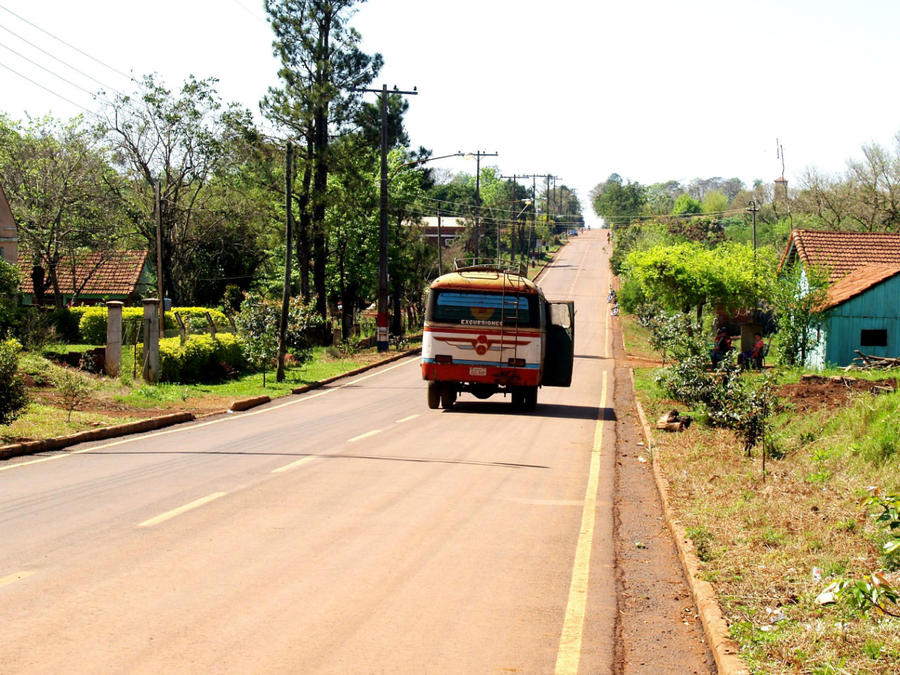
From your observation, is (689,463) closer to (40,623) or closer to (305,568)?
(305,568)

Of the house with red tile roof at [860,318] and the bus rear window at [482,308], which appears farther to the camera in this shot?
the house with red tile roof at [860,318]

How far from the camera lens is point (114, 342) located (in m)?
27.4

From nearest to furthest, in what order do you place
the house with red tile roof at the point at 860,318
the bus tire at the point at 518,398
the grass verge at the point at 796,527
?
the grass verge at the point at 796,527, the bus tire at the point at 518,398, the house with red tile roof at the point at 860,318

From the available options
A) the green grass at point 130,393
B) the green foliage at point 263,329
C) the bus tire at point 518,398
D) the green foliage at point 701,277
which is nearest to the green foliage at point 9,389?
the green grass at point 130,393

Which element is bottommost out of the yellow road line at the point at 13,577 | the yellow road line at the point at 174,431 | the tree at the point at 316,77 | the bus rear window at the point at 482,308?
the yellow road line at the point at 174,431

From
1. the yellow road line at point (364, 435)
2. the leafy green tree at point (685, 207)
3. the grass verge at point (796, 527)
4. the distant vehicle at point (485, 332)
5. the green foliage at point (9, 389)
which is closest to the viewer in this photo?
the grass verge at point (796, 527)

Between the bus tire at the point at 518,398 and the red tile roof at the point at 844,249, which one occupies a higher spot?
the red tile roof at the point at 844,249

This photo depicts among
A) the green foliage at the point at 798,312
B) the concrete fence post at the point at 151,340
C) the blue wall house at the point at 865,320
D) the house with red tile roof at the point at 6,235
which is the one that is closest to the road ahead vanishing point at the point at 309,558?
the concrete fence post at the point at 151,340

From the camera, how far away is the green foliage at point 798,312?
3300 centimetres

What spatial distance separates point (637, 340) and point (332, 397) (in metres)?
32.3

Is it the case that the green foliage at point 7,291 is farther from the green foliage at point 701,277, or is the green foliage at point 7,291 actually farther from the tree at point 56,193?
the green foliage at point 701,277

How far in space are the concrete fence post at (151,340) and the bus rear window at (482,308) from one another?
9537 mm

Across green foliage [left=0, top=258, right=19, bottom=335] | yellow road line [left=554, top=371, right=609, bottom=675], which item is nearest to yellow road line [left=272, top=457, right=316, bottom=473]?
yellow road line [left=554, top=371, right=609, bottom=675]

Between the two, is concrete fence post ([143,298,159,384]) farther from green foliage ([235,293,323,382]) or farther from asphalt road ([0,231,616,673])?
asphalt road ([0,231,616,673])
